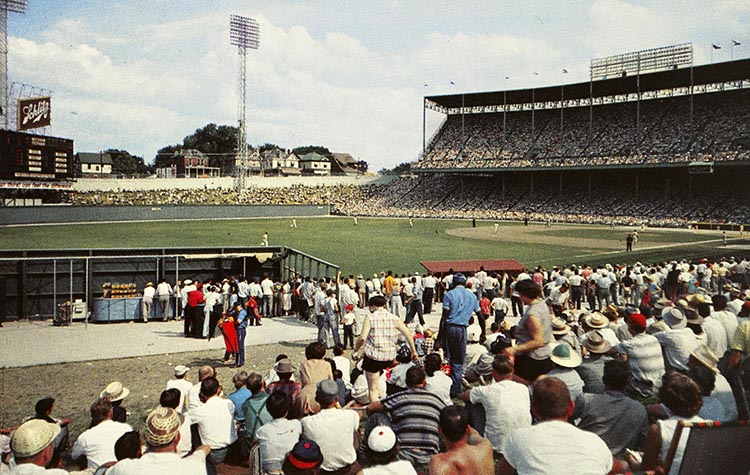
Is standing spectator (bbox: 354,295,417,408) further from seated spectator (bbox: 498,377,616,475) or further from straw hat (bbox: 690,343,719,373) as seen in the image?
seated spectator (bbox: 498,377,616,475)

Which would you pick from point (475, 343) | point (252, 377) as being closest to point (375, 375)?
point (252, 377)

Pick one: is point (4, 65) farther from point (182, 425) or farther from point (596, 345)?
point (596, 345)

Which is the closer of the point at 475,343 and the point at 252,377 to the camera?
the point at 252,377

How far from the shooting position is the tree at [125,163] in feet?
393

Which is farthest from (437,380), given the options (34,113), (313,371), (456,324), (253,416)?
(34,113)

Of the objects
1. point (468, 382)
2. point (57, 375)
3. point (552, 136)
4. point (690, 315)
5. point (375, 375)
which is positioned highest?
point (552, 136)

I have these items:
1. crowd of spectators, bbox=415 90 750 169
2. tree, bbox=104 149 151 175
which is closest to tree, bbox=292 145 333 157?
tree, bbox=104 149 151 175

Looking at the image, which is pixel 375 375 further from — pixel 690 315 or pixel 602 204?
pixel 602 204

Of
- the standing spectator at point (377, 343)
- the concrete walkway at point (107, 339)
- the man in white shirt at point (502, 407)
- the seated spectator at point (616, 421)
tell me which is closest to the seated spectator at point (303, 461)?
the man in white shirt at point (502, 407)

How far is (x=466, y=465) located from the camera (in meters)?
4.07

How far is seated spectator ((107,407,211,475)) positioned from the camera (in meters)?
3.94

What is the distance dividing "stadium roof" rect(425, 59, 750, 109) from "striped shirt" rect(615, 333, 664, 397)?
207ft

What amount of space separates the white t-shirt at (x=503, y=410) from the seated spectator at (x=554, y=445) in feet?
4.84

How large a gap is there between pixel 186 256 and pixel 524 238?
97.7 feet
